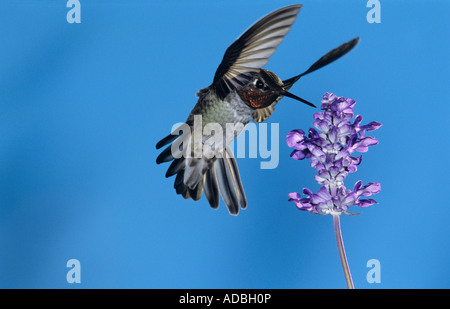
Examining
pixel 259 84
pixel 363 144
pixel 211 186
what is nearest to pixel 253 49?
pixel 259 84

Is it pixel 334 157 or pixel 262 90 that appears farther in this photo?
pixel 262 90

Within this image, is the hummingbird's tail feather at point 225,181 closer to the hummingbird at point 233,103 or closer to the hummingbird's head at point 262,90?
the hummingbird at point 233,103

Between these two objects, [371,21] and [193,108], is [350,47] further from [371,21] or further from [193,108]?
[193,108]

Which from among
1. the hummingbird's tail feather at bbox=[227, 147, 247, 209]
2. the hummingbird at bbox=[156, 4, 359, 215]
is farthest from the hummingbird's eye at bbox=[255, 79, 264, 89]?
the hummingbird's tail feather at bbox=[227, 147, 247, 209]

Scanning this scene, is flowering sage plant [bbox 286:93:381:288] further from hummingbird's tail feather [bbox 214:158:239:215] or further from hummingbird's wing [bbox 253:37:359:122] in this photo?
hummingbird's tail feather [bbox 214:158:239:215]

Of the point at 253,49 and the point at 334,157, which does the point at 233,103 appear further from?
the point at 334,157

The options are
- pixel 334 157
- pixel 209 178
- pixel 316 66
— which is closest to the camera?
pixel 334 157

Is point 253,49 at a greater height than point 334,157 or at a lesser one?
greater
